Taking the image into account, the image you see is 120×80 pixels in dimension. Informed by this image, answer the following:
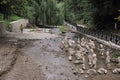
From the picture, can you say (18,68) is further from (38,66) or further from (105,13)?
(105,13)

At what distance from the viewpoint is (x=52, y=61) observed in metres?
17.5

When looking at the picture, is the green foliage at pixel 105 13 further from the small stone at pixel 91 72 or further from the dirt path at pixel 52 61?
the small stone at pixel 91 72

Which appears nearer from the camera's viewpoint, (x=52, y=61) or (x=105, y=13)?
(x=52, y=61)

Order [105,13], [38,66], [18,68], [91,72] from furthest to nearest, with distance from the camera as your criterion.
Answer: [105,13] → [38,66] → [18,68] → [91,72]

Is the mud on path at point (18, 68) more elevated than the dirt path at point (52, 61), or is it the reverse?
the mud on path at point (18, 68)

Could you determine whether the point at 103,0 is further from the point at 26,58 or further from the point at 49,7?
the point at 49,7

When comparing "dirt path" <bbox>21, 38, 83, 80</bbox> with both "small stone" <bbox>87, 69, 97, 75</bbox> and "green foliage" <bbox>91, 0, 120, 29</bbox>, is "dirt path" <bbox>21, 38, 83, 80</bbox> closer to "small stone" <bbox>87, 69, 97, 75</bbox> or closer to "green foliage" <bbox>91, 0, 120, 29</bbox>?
"small stone" <bbox>87, 69, 97, 75</bbox>

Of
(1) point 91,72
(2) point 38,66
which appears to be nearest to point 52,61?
(2) point 38,66

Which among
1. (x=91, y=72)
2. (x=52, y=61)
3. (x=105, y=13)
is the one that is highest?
(x=105, y=13)

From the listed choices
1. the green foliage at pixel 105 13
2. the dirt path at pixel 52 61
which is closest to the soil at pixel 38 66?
the dirt path at pixel 52 61

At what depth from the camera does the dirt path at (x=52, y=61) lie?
14.2 metres

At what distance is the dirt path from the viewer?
14169mm

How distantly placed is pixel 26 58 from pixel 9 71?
3.79 metres

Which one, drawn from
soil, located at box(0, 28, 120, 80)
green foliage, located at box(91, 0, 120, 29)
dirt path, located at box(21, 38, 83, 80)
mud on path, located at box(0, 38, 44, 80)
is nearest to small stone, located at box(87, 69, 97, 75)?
soil, located at box(0, 28, 120, 80)
